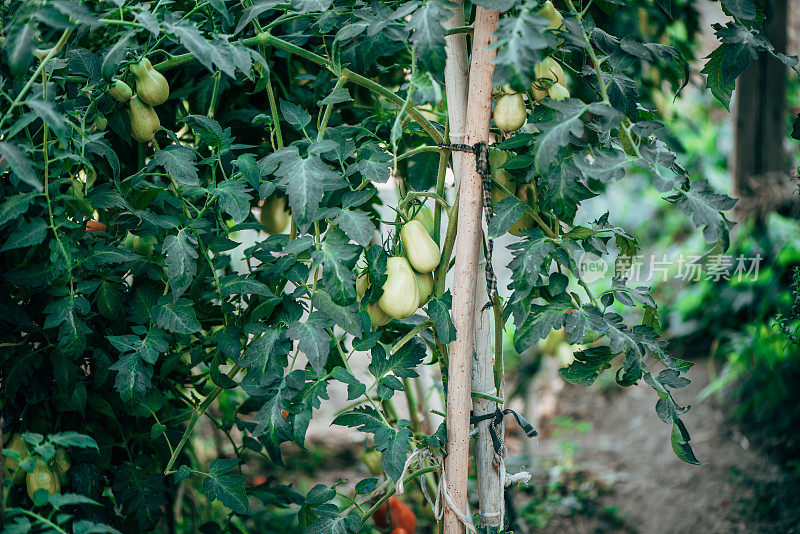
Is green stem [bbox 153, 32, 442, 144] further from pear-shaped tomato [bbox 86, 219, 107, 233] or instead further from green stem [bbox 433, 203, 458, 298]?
pear-shaped tomato [bbox 86, 219, 107, 233]

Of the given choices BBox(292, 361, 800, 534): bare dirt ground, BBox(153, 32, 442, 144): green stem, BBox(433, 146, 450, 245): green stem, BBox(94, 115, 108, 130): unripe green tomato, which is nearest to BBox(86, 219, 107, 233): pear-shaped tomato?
BBox(94, 115, 108, 130): unripe green tomato

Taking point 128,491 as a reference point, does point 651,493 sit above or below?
below

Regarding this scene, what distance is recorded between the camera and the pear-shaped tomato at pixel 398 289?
75 cm

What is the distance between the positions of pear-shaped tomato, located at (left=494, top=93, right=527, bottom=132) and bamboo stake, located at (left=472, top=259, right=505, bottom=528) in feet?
0.65

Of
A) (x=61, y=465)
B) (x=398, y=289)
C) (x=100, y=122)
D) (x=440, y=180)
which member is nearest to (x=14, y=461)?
(x=61, y=465)

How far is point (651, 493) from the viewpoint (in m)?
2.02

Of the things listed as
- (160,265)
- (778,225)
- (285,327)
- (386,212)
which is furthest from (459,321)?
(778,225)

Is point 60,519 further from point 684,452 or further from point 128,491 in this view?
point 684,452

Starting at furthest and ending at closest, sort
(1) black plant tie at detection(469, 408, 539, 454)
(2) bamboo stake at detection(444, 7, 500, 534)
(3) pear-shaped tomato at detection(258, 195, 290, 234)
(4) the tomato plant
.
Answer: (3) pear-shaped tomato at detection(258, 195, 290, 234) < (1) black plant tie at detection(469, 408, 539, 454) < (2) bamboo stake at detection(444, 7, 500, 534) < (4) the tomato plant

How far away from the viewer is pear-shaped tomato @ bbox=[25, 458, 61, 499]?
808 mm

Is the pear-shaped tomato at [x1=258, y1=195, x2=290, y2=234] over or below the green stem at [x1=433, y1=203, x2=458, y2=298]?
below

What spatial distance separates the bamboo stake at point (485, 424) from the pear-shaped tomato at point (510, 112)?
20 cm

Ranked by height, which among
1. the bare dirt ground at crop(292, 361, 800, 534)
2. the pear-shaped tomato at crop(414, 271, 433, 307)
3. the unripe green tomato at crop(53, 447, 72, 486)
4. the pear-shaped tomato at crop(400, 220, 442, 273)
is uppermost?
the pear-shaped tomato at crop(400, 220, 442, 273)

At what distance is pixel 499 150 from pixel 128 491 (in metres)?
0.68
